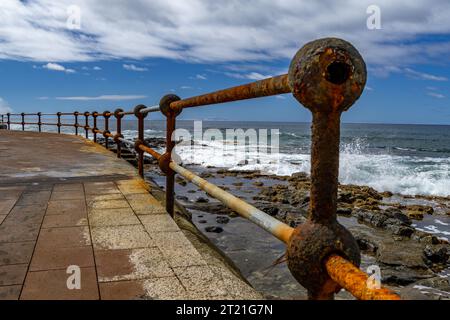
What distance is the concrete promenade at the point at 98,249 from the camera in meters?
2.00

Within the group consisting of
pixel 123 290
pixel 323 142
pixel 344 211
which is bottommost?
pixel 344 211

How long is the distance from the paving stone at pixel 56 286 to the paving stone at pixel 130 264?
78 millimetres

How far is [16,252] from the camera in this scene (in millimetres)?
2467

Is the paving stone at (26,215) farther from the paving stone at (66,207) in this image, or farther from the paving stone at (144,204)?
the paving stone at (144,204)

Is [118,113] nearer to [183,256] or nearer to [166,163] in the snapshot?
[166,163]

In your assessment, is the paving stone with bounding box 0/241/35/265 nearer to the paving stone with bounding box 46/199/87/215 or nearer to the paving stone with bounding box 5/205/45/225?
the paving stone with bounding box 5/205/45/225

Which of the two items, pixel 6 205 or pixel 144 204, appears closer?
pixel 6 205

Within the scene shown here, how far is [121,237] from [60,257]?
1.52 ft

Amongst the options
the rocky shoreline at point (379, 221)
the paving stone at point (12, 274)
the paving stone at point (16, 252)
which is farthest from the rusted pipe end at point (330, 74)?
the rocky shoreline at point (379, 221)

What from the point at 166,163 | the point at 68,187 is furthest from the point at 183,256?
the point at 68,187

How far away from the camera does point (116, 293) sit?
6.46ft

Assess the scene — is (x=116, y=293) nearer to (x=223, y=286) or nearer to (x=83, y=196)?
(x=223, y=286)

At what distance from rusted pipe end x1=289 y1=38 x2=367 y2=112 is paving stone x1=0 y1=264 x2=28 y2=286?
5.92 feet

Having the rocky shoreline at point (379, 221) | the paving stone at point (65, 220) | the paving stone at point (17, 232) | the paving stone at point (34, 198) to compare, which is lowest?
the rocky shoreline at point (379, 221)
